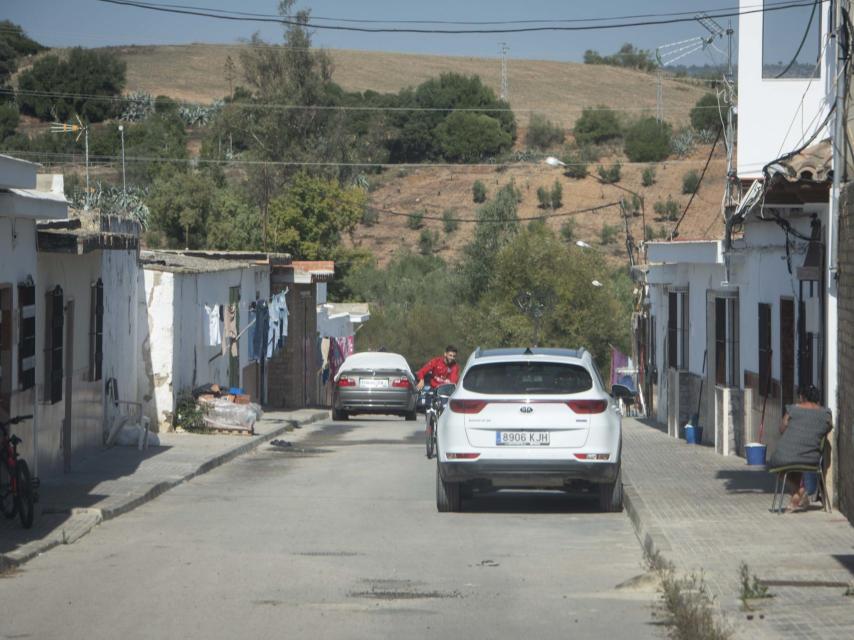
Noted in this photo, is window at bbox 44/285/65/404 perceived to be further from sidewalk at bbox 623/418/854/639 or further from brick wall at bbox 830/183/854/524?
brick wall at bbox 830/183/854/524

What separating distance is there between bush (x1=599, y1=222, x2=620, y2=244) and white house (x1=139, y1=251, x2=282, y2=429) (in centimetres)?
5081

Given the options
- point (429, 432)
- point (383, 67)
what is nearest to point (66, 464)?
point (429, 432)

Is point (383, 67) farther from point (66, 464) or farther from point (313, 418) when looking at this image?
point (66, 464)

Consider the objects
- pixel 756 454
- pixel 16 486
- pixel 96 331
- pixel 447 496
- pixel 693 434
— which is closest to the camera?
pixel 16 486

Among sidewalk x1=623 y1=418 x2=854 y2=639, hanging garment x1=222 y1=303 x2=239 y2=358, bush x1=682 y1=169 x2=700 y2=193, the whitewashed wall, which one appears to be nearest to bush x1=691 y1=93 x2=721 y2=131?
bush x1=682 y1=169 x2=700 y2=193

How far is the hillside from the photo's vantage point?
119438 mm

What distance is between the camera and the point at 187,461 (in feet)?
62.4

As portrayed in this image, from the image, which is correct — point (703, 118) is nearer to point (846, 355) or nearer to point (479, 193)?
point (479, 193)

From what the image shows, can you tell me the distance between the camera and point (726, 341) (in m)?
23.5

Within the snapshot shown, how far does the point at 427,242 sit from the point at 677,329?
5682 cm

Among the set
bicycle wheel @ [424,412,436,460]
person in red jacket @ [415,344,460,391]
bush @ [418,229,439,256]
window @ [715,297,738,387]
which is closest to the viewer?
bicycle wheel @ [424,412,436,460]

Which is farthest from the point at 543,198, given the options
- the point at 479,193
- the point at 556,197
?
the point at 479,193

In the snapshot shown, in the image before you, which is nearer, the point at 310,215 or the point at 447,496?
the point at 447,496

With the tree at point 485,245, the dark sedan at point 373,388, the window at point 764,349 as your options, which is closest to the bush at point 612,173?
the tree at point 485,245
